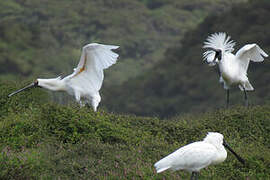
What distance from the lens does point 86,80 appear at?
41.1ft

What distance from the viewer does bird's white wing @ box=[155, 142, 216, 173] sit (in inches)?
310

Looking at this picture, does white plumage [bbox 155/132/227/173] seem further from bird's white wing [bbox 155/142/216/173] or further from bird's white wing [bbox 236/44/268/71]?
bird's white wing [bbox 236/44/268/71]

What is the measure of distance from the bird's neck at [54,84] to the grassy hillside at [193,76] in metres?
21.8

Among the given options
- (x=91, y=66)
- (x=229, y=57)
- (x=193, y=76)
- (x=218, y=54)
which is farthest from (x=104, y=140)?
(x=193, y=76)

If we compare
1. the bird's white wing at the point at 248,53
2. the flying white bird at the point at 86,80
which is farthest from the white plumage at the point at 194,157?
the bird's white wing at the point at 248,53

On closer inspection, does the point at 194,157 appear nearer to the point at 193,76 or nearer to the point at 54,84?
the point at 54,84

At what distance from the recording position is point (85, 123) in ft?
36.0

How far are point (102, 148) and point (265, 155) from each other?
2.48 metres

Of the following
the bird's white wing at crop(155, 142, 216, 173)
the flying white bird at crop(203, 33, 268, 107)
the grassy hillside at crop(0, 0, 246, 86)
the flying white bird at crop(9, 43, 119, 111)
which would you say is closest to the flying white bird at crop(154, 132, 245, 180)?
the bird's white wing at crop(155, 142, 216, 173)

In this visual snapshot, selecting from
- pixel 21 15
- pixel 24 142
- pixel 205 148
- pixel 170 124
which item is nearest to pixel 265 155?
pixel 205 148

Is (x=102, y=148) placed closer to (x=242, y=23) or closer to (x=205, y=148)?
(x=205, y=148)

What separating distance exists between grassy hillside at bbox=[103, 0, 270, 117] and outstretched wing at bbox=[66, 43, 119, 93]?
71.4 feet

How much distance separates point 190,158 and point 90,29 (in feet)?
166

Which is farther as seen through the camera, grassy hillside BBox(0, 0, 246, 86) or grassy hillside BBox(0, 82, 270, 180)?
grassy hillside BBox(0, 0, 246, 86)
